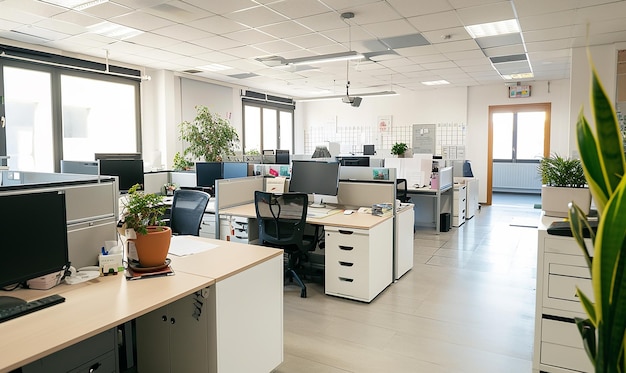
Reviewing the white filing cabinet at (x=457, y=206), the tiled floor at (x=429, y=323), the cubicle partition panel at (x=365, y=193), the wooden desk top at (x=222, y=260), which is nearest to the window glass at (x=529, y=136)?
the white filing cabinet at (x=457, y=206)

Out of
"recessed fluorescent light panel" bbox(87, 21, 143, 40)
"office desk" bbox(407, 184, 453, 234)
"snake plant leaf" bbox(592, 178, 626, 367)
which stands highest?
"recessed fluorescent light panel" bbox(87, 21, 143, 40)

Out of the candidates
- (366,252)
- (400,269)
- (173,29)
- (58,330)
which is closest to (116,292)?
(58,330)

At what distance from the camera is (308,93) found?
11109mm

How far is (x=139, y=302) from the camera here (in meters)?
1.73

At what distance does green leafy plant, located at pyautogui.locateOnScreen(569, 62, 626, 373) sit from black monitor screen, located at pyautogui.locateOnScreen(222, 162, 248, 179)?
4.44 metres

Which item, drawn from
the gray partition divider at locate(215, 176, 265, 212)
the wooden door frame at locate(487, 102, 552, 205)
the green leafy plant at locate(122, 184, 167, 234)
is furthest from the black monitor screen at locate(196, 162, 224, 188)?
the wooden door frame at locate(487, 102, 552, 205)

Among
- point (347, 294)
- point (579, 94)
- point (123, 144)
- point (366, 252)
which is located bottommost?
point (347, 294)

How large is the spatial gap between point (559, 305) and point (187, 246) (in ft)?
7.38

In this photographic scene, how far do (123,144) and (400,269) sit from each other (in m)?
5.78

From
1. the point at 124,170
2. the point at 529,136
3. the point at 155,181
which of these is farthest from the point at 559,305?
the point at 529,136

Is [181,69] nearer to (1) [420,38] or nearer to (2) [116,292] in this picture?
(1) [420,38]

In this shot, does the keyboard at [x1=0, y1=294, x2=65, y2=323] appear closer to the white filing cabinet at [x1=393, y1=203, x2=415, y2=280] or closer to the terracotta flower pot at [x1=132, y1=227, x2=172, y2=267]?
the terracotta flower pot at [x1=132, y1=227, x2=172, y2=267]

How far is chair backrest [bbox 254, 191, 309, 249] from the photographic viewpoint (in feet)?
12.2

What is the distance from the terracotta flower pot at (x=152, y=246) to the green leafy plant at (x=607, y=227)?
184 centimetres
